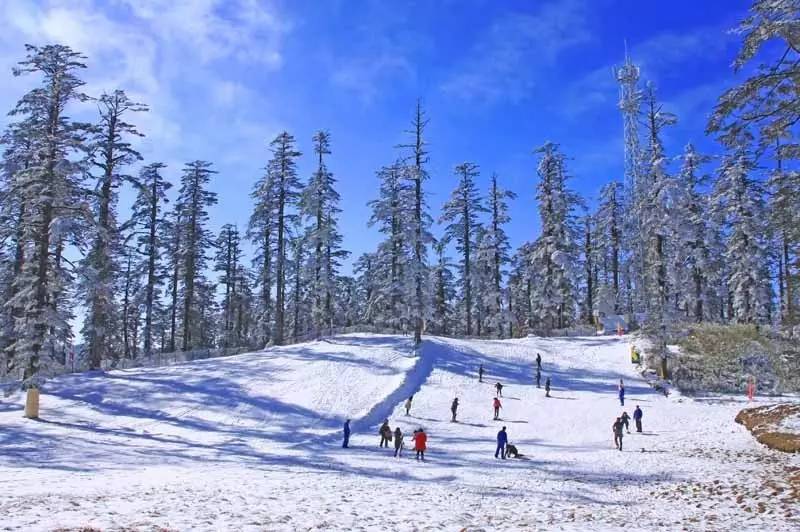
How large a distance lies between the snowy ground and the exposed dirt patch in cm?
51

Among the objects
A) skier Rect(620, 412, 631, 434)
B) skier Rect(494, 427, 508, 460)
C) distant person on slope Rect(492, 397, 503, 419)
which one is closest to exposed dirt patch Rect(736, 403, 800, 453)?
skier Rect(620, 412, 631, 434)

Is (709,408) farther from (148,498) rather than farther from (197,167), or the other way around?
(197,167)

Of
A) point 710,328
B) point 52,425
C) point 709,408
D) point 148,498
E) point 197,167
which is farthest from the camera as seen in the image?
point 197,167

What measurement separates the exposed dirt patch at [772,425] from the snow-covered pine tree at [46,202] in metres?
27.9

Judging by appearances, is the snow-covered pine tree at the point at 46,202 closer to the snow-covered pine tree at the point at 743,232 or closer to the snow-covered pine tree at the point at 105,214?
the snow-covered pine tree at the point at 105,214

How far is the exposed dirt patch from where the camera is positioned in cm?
1908

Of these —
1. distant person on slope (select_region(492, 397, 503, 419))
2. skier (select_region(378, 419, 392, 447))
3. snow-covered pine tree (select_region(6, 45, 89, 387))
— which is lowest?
skier (select_region(378, 419, 392, 447))

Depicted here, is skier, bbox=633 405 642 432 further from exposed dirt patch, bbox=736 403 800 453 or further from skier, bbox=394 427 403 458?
skier, bbox=394 427 403 458

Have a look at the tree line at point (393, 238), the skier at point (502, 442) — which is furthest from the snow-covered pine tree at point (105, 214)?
the skier at point (502, 442)

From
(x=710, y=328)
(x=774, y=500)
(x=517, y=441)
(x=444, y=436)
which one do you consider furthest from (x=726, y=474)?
(x=710, y=328)

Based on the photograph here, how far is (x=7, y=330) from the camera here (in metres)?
34.9

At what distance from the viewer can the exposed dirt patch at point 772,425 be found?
62.6ft

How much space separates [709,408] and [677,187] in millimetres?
13867

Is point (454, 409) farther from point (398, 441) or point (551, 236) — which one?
point (551, 236)
